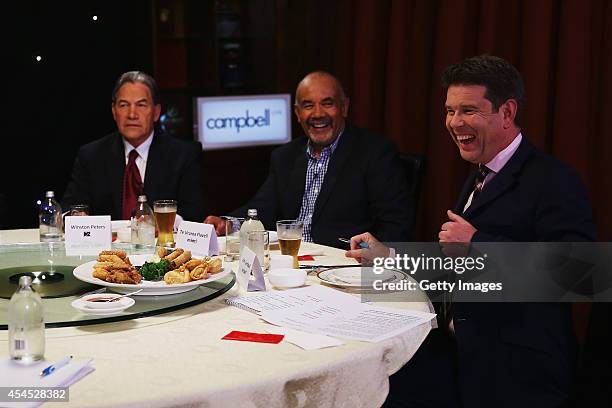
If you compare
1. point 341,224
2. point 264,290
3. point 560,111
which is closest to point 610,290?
point 264,290

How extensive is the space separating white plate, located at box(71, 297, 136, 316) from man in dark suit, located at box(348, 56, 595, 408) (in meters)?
0.85

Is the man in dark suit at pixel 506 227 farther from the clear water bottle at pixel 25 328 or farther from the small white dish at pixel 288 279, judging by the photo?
the clear water bottle at pixel 25 328

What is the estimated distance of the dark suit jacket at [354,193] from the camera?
337cm

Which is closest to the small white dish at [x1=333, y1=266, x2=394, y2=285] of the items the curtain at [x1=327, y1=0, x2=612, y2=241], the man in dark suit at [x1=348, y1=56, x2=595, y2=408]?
the man in dark suit at [x1=348, y1=56, x2=595, y2=408]

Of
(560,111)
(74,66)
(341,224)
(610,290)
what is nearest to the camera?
(610,290)

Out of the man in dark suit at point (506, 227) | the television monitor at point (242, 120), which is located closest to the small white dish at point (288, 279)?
the man in dark suit at point (506, 227)

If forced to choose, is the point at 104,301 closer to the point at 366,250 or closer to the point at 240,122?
the point at 366,250

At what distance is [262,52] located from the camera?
5570mm

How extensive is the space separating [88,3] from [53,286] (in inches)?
148

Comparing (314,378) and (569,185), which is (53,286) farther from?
(569,185)

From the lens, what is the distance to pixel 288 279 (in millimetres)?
2182

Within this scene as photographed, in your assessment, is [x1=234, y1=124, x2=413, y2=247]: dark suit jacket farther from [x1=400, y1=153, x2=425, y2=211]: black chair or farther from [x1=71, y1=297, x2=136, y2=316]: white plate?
[x1=71, y1=297, x2=136, y2=316]: white plate

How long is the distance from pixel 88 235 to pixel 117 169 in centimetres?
118

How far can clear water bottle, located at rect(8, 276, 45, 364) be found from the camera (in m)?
1.55
